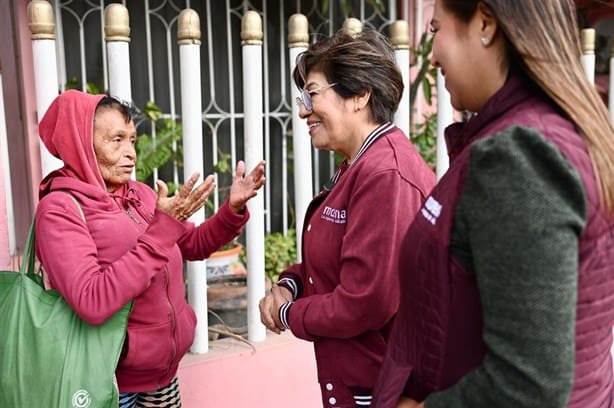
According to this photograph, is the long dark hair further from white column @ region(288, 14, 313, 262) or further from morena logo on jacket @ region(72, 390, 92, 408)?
white column @ region(288, 14, 313, 262)

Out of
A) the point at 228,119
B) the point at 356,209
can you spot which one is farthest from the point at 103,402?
the point at 228,119

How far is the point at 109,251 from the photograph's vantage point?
1.72 metres

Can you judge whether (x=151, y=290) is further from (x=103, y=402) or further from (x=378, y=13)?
(x=378, y=13)

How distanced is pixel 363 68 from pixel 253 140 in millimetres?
855

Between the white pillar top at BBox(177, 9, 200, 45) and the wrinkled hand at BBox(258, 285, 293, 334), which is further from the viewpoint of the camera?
the white pillar top at BBox(177, 9, 200, 45)

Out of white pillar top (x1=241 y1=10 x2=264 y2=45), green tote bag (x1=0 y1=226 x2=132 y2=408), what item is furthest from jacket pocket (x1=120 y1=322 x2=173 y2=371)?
white pillar top (x1=241 y1=10 x2=264 y2=45)

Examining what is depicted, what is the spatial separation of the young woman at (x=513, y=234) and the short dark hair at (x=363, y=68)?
1.97 feet

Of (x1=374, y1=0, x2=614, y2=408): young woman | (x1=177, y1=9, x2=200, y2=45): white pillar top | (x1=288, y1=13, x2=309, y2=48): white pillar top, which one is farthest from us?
(x1=288, y1=13, x2=309, y2=48): white pillar top

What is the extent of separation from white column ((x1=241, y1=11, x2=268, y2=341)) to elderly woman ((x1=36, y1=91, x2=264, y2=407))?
60cm

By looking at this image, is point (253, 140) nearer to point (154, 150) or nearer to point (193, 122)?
point (193, 122)

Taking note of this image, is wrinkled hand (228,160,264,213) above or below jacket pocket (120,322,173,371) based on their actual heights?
above

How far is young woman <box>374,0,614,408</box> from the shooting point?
2.85 ft

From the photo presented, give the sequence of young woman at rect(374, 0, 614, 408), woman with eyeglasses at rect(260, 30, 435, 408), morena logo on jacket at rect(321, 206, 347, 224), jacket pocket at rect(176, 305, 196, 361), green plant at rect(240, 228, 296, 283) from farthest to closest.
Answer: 1. green plant at rect(240, 228, 296, 283)
2. jacket pocket at rect(176, 305, 196, 361)
3. morena logo on jacket at rect(321, 206, 347, 224)
4. woman with eyeglasses at rect(260, 30, 435, 408)
5. young woman at rect(374, 0, 614, 408)

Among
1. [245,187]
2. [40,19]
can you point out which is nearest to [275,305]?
Result: [245,187]
